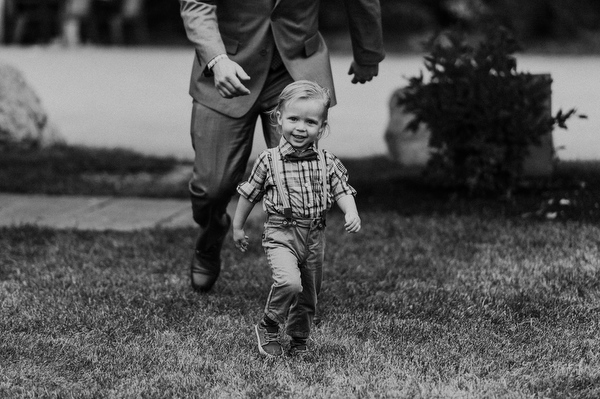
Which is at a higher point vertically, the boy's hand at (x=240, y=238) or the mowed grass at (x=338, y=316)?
the boy's hand at (x=240, y=238)

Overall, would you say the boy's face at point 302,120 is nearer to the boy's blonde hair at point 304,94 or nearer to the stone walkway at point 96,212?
the boy's blonde hair at point 304,94

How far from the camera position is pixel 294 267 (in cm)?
389

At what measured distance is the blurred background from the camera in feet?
35.6

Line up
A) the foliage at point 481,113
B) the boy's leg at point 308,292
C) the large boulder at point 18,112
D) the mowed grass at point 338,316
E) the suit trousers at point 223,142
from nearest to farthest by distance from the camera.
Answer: the mowed grass at point 338,316, the boy's leg at point 308,292, the suit trousers at point 223,142, the foliage at point 481,113, the large boulder at point 18,112

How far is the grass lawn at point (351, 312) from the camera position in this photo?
3.76 m

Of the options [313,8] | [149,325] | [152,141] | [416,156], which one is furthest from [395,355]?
Answer: [152,141]

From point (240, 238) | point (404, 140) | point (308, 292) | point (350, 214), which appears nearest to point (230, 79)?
point (240, 238)

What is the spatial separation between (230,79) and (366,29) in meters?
0.98

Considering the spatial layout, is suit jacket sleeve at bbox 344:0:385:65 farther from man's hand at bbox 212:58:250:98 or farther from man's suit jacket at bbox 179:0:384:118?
man's hand at bbox 212:58:250:98

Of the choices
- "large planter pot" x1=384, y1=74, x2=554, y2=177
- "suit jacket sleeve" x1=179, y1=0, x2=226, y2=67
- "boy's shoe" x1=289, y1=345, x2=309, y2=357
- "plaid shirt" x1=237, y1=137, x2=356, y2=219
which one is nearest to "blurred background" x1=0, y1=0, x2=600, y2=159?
"large planter pot" x1=384, y1=74, x2=554, y2=177

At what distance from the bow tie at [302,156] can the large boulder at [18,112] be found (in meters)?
6.00

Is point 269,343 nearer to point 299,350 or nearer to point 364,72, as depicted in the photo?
point 299,350

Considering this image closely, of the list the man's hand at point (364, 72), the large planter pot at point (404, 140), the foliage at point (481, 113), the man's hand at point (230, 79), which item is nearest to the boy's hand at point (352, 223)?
the man's hand at point (230, 79)

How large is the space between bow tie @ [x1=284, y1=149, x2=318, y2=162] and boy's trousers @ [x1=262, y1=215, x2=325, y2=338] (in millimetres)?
221
